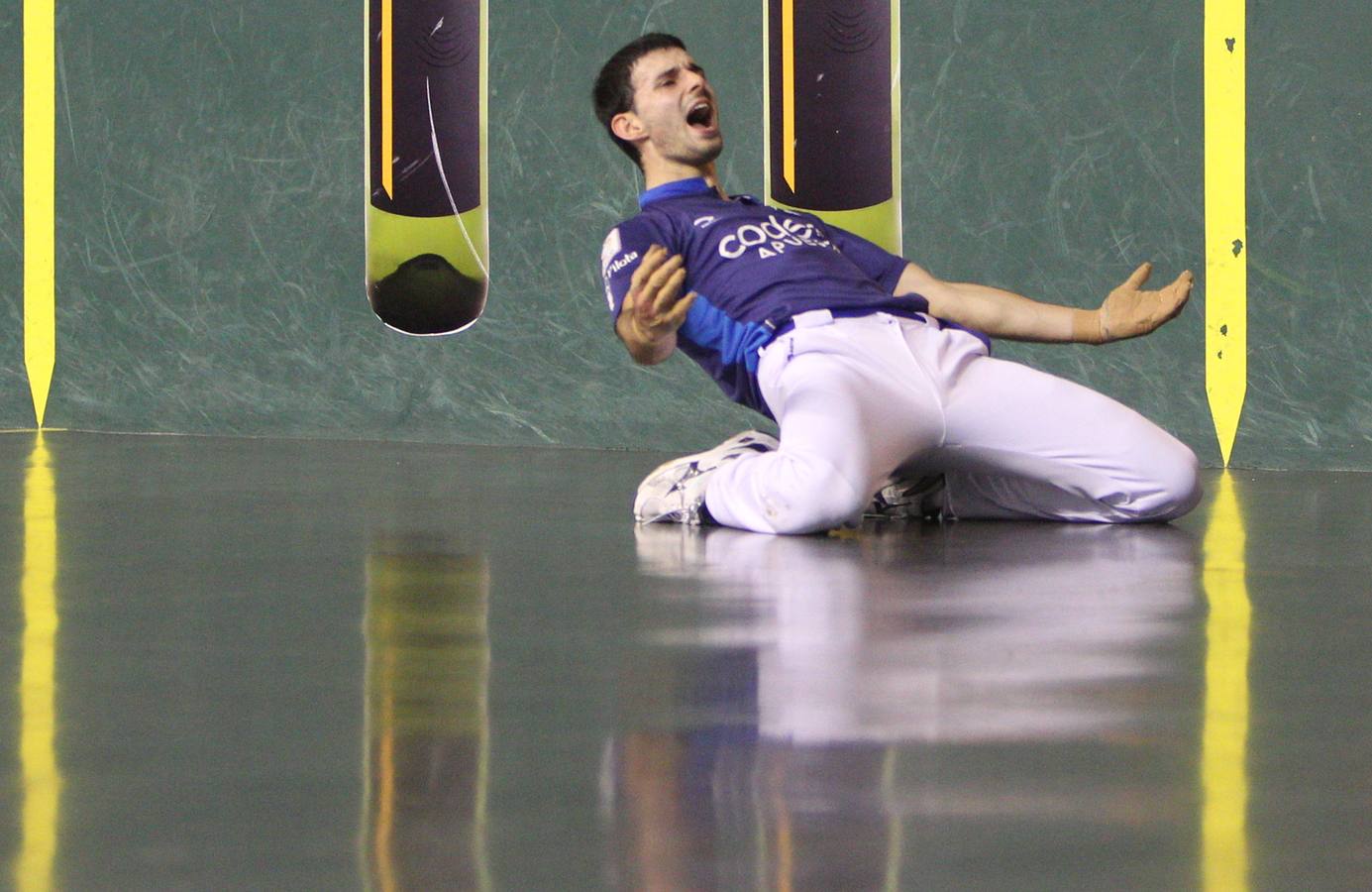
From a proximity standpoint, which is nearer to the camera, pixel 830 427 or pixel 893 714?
pixel 893 714

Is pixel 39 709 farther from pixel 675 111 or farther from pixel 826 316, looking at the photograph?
pixel 675 111

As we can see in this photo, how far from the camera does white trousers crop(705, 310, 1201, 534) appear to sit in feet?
9.16

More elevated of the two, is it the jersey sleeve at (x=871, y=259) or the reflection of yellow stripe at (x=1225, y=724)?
the jersey sleeve at (x=871, y=259)

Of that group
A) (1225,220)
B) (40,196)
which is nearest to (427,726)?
(1225,220)

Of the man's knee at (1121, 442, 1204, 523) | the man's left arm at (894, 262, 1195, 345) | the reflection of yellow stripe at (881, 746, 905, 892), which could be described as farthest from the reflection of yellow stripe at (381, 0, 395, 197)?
the reflection of yellow stripe at (881, 746, 905, 892)

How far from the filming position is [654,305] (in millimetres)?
2799

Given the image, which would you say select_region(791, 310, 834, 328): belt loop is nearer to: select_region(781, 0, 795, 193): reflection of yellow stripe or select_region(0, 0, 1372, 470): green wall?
select_region(0, 0, 1372, 470): green wall

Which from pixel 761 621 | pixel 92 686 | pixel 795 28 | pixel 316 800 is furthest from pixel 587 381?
pixel 316 800

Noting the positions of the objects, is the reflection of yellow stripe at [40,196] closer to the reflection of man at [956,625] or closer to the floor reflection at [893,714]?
the reflection of man at [956,625]

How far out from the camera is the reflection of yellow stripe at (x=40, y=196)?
495 cm

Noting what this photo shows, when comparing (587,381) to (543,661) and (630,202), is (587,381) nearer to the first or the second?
(630,202)

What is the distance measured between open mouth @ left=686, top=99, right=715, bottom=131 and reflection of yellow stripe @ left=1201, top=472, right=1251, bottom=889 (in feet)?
3.44

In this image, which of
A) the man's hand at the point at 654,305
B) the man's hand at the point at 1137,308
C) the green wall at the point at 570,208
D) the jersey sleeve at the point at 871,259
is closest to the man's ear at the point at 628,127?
the jersey sleeve at the point at 871,259

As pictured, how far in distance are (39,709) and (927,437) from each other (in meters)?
1.51
